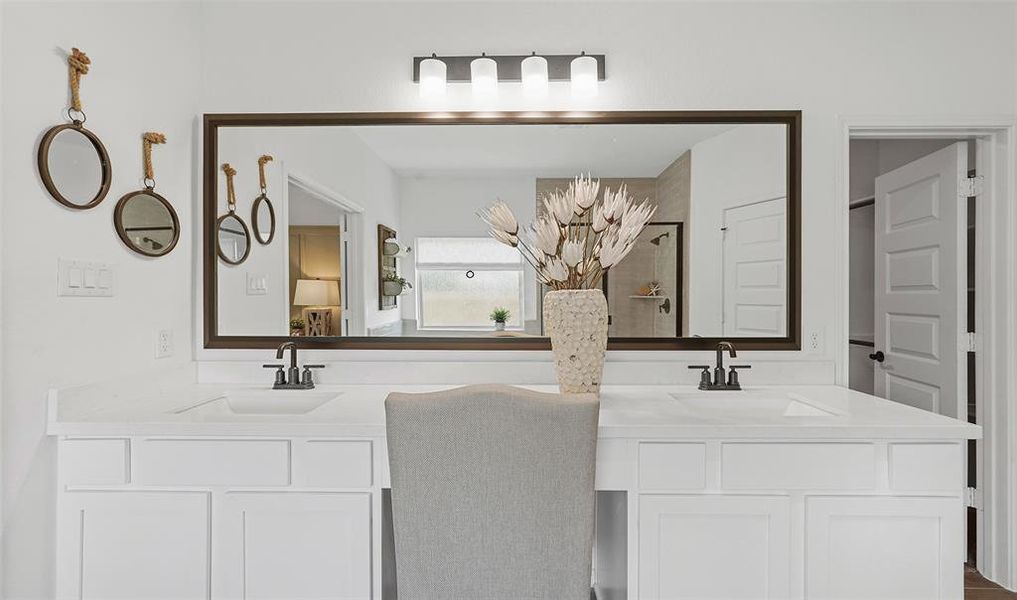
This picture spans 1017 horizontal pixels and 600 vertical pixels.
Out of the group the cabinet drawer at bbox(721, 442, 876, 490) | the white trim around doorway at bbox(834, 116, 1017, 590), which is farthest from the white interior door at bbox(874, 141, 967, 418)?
the cabinet drawer at bbox(721, 442, 876, 490)

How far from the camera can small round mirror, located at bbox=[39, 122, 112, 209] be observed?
4.99ft

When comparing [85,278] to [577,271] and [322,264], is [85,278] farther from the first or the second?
[577,271]

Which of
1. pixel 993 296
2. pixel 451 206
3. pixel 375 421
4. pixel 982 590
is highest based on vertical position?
pixel 451 206

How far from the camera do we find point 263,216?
224cm

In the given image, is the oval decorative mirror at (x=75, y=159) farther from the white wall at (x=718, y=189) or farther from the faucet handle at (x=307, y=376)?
the white wall at (x=718, y=189)

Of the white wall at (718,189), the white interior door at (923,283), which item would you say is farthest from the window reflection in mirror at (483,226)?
the white interior door at (923,283)

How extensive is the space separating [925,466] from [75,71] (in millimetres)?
2580

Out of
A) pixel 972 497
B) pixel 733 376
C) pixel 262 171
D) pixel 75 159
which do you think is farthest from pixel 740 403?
pixel 75 159

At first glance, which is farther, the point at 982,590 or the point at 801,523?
the point at 982,590

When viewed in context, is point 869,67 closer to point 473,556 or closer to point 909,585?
point 909,585

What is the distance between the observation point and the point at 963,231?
2373mm

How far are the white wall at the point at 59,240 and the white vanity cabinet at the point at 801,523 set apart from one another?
5.34ft

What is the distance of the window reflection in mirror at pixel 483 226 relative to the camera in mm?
2160

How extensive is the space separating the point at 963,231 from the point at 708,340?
4.03 feet
